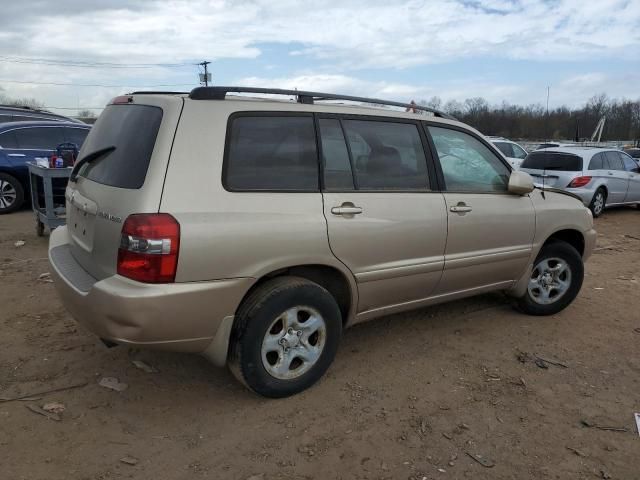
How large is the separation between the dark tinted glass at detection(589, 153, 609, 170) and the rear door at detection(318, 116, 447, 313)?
29.8 feet

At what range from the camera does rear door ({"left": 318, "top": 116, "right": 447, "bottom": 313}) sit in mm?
3307

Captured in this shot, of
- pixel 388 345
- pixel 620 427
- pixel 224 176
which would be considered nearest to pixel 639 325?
pixel 620 427

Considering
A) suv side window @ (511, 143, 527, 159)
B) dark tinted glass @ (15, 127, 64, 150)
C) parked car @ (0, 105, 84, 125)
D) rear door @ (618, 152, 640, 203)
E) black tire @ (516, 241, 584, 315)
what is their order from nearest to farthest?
black tire @ (516, 241, 584, 315)
dark tinted glass @ (15, 127, 64, 150)
rear door @ (618, 152, 640, 203)
parked car @ (0, 105, 84, 125)
suv side window @ (511, 143, 527, 159)

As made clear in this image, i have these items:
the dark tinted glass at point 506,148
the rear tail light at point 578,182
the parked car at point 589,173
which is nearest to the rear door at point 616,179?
the parked car at point 589,173

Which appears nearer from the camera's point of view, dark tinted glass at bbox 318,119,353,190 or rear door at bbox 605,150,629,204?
dark tinted glass at bbox 318,119,353,190

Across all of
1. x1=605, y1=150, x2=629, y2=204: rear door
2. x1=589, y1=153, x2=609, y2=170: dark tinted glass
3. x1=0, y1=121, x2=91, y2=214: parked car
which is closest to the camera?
x1=0, y1=121, x2=91, y2=214: parked car

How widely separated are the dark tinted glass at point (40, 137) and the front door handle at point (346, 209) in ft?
27.2

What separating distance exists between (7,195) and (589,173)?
11.3 m

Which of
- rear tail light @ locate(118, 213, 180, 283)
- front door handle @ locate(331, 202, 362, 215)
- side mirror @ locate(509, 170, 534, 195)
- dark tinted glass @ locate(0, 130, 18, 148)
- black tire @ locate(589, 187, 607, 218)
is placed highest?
dark tinted glass @ locate(0, 130, 18, 148)

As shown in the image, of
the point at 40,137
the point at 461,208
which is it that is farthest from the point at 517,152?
the point at 461,208

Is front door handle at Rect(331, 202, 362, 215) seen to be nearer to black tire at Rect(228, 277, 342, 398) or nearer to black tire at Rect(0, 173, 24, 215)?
black tire at Rect(228, 277, 342, 398)

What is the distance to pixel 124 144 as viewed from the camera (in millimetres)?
3064

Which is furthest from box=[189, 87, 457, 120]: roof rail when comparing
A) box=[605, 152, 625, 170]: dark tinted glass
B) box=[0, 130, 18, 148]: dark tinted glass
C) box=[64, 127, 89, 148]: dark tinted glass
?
box=[605, 152, 625, 170]: dark tinted glass

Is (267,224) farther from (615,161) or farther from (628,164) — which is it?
(628,164)
